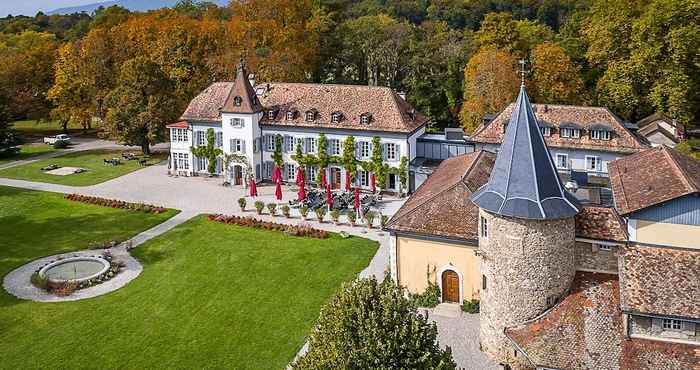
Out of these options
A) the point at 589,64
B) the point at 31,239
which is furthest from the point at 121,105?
the point at 589,64

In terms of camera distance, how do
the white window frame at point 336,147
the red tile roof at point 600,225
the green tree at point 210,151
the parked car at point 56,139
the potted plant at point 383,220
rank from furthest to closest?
the parked car at point 56,139, the green tree at point 210,151, the white window frame at point 336,147, the potted plant at point 383,220, the red tile roof at point 600,225

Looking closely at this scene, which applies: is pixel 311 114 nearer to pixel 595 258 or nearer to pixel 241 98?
pixel 241 98

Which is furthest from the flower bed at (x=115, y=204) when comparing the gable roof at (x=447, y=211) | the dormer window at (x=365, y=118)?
the gable roof at (x=447, y=211)

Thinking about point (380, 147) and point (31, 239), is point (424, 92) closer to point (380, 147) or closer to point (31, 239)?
point (380, 147)

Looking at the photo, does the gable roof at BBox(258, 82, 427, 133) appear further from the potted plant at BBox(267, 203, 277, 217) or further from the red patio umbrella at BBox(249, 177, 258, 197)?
the potted plant at BBox(267, 203, 277, 217)

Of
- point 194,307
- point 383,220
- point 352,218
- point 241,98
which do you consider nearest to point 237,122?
point 241,98

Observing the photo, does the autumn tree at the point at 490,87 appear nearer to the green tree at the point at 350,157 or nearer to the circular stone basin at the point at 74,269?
the green tree at the point at 350,157
